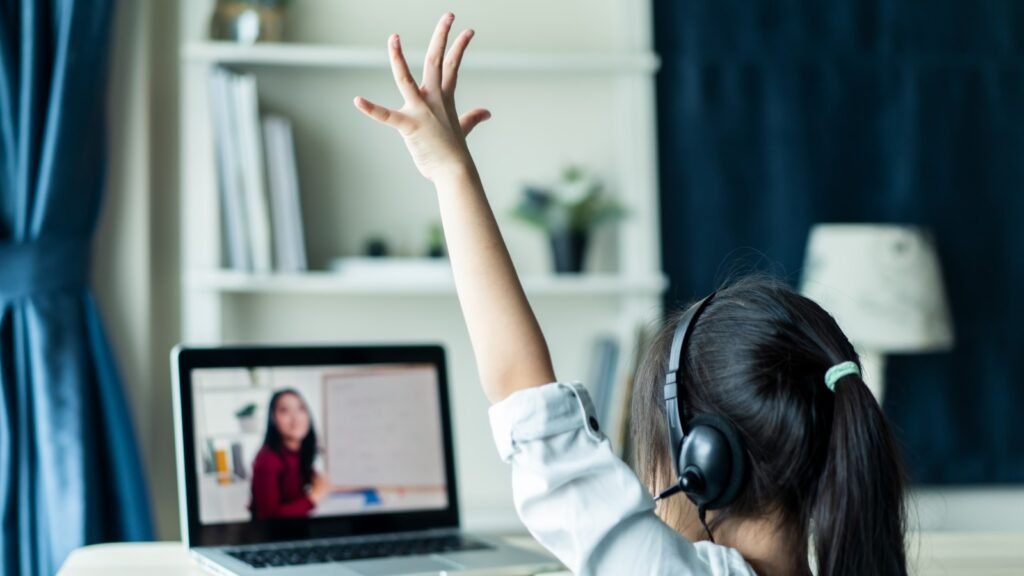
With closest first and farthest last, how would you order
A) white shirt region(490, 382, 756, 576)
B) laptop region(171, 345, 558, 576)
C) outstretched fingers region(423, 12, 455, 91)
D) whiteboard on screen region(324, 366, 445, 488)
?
white shirt region(490, 382, 756, 576) < outstretched fingers region(423, 12, 455, 91) < laptop region(171, 345, 558, 576) < whiteboard on screen region(324, 366, 445, 488)

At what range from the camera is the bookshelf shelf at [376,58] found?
2.30 meters

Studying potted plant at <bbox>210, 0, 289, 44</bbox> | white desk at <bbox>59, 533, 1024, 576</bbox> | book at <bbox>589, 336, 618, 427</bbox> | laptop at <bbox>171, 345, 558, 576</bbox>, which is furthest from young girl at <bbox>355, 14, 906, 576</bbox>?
potted plant at <bbox>210, 0, 289, 44</bbox>

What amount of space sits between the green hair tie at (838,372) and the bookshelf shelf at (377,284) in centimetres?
142

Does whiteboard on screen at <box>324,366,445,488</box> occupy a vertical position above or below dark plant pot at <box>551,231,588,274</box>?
below

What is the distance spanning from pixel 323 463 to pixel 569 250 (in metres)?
1.05

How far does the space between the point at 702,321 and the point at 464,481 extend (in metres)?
1.60

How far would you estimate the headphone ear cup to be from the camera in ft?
2.88

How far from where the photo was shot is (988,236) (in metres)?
2.63

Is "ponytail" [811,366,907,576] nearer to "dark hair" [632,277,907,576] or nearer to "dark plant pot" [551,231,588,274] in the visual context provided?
"dark hair" [632,277,907,576]

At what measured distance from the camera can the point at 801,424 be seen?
2.92 feet

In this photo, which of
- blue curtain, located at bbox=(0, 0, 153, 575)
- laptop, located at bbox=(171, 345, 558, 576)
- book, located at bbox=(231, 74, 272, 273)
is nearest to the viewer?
laptop, located at bbox=(171, 345, 558, 576)

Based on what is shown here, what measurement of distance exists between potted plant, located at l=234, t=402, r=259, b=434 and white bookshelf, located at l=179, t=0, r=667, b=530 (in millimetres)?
913

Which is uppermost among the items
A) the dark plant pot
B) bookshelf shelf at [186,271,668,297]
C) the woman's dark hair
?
the dark plant pot

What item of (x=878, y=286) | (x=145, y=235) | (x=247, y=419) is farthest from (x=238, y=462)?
(x=878, y=286)
